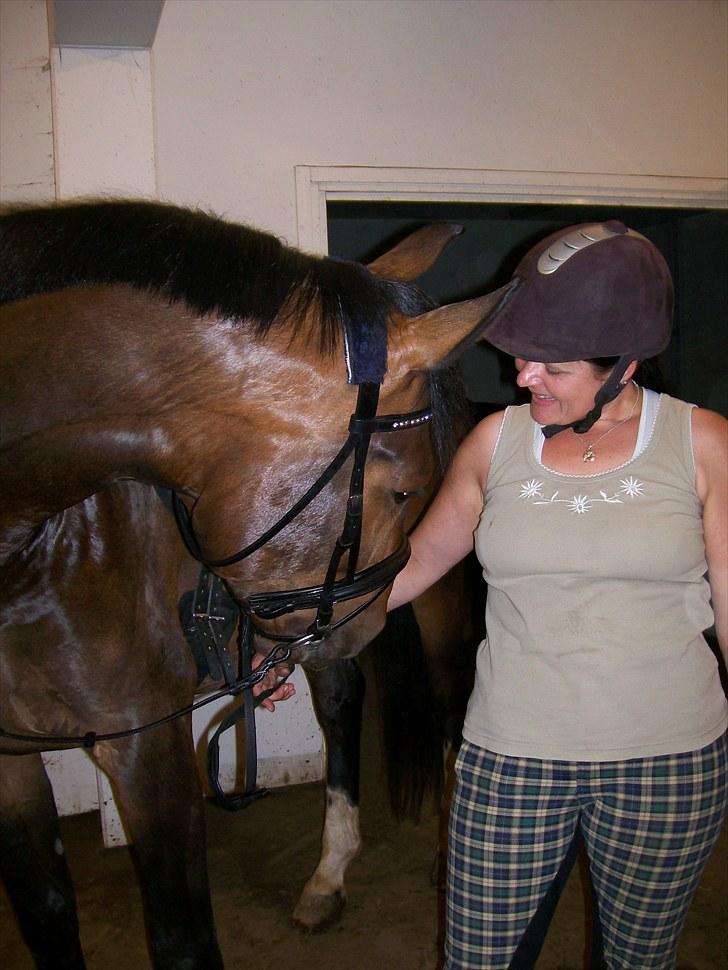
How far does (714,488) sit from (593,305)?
1.18ft

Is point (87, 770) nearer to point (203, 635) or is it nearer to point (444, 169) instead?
point (203, 635)

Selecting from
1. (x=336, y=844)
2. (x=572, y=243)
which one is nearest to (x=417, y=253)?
(x=572, y=243)

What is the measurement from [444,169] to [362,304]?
7.11ft

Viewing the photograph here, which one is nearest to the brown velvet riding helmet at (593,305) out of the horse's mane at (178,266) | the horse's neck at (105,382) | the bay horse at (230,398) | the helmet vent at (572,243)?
the helmet vent at (572,243)

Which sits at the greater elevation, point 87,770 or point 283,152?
point 283,152

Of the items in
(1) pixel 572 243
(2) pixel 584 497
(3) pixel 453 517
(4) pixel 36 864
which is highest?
(1) pixel 572 243

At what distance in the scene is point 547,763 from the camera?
1.20m

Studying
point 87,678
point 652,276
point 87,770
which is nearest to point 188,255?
point 652,276

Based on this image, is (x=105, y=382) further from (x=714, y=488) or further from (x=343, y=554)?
(x=714, y=488)

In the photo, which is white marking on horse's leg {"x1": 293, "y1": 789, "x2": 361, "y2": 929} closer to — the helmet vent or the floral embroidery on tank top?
the floral embroidery on tank top

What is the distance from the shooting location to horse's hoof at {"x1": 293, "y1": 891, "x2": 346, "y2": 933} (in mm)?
2270

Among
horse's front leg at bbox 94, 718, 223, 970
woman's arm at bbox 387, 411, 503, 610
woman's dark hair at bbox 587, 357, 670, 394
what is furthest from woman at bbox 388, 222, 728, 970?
horse's front leg at bbox 94, 718, 223, 970

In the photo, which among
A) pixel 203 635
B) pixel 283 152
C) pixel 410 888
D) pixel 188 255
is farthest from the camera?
pixel 283 152

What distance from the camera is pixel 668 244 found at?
504 cm
